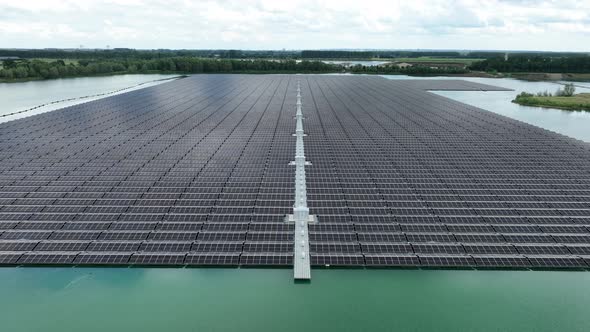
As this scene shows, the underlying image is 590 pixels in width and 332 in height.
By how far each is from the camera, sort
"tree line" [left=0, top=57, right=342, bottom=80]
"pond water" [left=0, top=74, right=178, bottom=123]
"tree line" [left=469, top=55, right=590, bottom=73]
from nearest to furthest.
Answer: "pond water" [left=0, top=74, right=178, bottom=123] < "tree line" [left=0, top=57, right=342, bottom=80] < "tree line" [left=469, top=55, right=590, bottom=73]

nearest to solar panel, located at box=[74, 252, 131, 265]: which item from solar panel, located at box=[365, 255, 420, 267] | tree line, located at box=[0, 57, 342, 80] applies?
solar panel, located at box=[365, 255, 420, 267]

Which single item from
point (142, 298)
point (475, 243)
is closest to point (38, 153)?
point (142, 298)

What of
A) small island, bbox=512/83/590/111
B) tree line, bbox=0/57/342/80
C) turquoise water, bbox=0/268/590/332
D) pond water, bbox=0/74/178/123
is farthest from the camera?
tree line, bbox=0/57/342/80

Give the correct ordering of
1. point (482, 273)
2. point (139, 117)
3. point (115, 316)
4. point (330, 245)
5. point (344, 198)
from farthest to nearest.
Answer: point (139, 117), point (344, 198), point (330, 245), point (482, 273), point (115, 316)

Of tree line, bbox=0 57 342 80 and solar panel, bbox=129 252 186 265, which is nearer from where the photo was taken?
solar panel, bbox=129 252 186 265

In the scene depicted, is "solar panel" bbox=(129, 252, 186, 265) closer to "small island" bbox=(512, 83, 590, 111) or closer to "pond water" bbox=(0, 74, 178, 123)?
"pond water" bbox=(0, 74, 178, 123)

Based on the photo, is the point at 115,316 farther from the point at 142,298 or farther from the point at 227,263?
the point at 227,263

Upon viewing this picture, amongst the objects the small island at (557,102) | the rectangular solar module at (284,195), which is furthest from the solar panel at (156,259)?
the small island at (557,102)

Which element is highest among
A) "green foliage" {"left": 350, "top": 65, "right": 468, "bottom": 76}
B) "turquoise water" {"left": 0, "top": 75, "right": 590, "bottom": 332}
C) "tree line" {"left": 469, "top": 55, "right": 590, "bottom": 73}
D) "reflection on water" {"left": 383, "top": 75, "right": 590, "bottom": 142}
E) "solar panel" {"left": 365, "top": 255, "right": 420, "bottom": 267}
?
"tree line" {"left": 469, "top": 55, "right": 590, "bottom": 73}
